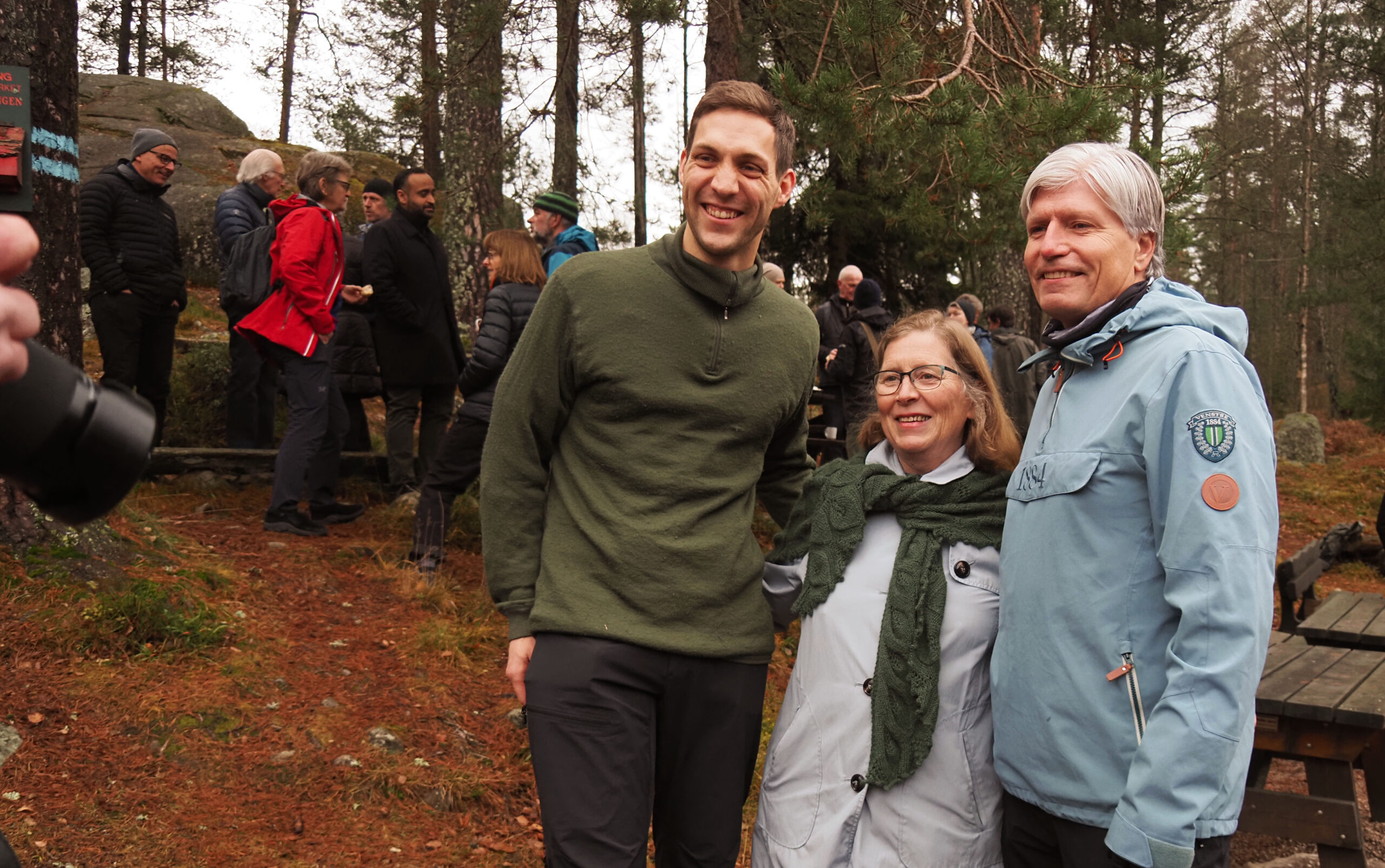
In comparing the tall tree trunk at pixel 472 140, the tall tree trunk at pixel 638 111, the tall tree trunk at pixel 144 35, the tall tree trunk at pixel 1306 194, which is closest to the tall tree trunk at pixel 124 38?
the tall tree trunk at pixel 144 35

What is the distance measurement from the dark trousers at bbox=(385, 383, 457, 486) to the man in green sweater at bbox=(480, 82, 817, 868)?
4.27 meters

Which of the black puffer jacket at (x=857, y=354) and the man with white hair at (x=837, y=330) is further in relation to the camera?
the man with white hair at (x=837, y=330)

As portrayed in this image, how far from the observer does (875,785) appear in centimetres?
225

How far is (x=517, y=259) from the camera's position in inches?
216

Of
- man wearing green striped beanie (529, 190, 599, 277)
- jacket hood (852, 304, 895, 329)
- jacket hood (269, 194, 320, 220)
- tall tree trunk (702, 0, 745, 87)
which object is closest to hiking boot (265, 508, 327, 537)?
jacket hood (269, 194, 320, 220)

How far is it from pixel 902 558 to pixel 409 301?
471 cm

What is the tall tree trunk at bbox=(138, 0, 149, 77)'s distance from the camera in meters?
21.1

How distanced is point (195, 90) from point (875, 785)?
16460 mm

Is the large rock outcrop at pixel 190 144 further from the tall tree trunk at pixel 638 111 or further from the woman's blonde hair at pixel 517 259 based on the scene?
the woman's blonde hair at pixel 517 259

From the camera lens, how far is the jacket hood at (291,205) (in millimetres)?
5984

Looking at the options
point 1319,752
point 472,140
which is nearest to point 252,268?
point 472,140

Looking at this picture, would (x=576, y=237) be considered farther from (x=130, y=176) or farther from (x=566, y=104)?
(x=130, y=176)

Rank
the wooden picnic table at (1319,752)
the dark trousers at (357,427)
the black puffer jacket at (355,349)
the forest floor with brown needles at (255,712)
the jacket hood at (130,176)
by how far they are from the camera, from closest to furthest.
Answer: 1. the forest floor with brown needles at (255,712)
2. the wooden picnic table at (1319,752)
3. the jacket hood at (130,176)
4. the black puffer jacket at (355,349)
5. the dark trousers at (357,427)

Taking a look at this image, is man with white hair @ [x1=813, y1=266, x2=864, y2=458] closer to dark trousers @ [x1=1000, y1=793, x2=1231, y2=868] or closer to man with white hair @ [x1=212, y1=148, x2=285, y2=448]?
man with white hair @ [x1=212, y1=148, x2=285, y2=448]
